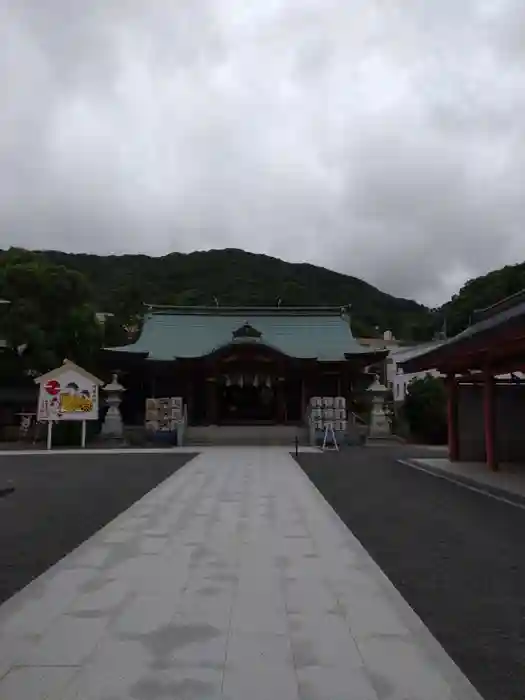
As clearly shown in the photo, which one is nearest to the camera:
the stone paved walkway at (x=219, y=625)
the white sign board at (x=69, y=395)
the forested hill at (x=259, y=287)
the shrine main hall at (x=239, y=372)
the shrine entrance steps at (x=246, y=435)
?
the stone paved walkway at (x=219, y=625)

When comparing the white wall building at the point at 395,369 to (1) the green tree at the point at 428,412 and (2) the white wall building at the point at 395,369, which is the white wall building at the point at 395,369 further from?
(1) the green tree at the point at 428,412

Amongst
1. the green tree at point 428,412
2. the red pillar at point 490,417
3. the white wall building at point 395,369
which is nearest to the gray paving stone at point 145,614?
the red pillar at point 490,417

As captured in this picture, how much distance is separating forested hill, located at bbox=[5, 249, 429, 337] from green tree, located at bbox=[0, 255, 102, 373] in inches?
990

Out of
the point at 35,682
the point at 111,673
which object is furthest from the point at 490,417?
the point at 35,682

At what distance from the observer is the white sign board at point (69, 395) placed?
25094 mm

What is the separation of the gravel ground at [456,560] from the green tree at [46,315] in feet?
63.0

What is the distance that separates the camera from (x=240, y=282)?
2724 inches

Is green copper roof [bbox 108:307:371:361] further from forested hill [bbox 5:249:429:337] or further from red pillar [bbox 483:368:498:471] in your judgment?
forested hill [bbox 5:249:429:337]

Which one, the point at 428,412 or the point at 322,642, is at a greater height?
the point at 428,412

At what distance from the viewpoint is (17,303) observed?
94.8 feet

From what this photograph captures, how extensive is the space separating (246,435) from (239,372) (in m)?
2.79

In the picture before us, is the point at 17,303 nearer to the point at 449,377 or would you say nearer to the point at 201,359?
the point at 201,359

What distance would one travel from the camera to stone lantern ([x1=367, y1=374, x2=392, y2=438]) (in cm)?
2805

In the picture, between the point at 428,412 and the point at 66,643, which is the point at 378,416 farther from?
the point at 66,643
